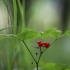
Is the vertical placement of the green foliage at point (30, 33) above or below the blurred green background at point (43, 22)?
above

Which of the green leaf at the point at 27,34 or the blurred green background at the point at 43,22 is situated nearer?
the green leaf at the point at 27,34

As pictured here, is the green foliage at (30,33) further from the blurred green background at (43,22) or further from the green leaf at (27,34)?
the blurred green background at (43,22)

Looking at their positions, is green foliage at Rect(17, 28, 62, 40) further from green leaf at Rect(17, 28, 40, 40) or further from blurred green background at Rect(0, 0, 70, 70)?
blurred green background at Rect(0, 0, 70, 70)

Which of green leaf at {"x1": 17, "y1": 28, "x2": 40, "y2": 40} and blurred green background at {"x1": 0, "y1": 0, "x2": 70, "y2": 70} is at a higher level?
green leaf at {"x1": 17, "y1": 28, "x2": 40, "y2": 40}

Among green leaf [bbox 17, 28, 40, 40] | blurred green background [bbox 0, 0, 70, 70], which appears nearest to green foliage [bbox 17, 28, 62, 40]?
green leaf [bbox 17, 28, 40, 40]

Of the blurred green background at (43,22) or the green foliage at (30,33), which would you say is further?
the blurred green background at (43,22)

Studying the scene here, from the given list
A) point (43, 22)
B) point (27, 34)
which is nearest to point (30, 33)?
point (27, 34)

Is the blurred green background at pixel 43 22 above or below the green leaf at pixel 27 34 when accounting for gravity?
below

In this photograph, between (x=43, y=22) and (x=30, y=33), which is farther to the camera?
(x=43, y=22)

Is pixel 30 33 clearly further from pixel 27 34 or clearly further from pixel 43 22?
pixel 43 22

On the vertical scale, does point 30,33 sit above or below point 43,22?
above

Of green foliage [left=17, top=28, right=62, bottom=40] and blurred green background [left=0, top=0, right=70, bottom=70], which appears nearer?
green foliage [left=17, top=28, right=62, bottom=40]

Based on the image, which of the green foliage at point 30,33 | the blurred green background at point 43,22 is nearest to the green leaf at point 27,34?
the green foliage at point 30,33
